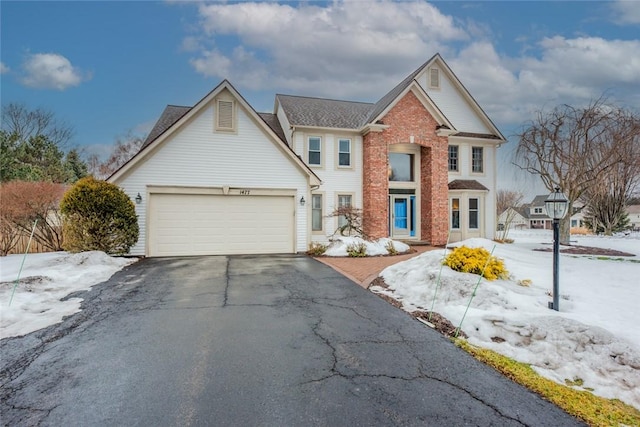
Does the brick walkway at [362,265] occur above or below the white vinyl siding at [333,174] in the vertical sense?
below

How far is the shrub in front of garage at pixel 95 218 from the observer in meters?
11.2

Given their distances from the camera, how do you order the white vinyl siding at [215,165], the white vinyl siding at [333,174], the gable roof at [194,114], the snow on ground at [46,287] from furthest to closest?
the white vinyl siding at [333,174], the white vinyl siding at [215,165], the gable roof at [194,114], the snow on ground at [46,287]

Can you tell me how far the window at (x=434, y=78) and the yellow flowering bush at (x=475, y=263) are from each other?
14.8m

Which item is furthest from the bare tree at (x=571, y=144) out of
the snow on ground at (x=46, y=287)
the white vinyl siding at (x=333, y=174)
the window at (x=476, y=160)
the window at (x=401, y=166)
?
the snow on ground at (x=46, y=287)

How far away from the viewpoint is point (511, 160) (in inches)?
737

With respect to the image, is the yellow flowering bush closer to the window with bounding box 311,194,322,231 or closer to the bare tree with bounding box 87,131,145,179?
the window with bounding box 311,194,322,231

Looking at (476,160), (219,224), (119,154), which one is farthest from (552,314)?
(119,154)

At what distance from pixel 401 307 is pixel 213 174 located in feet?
32.7

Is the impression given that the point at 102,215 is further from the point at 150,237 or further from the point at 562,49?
the point at 562,49

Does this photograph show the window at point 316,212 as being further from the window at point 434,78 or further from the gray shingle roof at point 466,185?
the window at point 434,78

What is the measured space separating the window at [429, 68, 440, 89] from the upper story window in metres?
12.0

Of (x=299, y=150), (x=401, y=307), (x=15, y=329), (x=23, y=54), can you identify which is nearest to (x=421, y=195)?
(x=299, y=150)

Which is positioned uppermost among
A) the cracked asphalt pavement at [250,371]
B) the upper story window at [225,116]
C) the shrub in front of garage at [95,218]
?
the upper story window at [225,116]

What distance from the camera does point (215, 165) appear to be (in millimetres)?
13797
